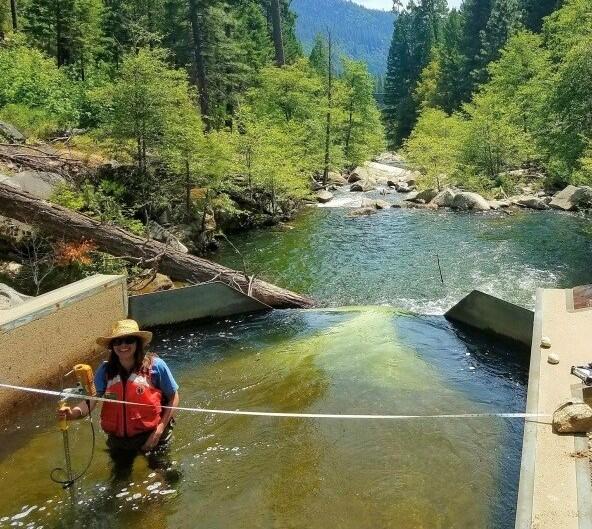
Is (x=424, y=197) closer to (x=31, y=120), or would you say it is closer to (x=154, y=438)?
(x=31, y=120)

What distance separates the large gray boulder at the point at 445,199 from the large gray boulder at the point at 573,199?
4.29 m

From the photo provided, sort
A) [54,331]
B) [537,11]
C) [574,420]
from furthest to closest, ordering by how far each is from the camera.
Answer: [537,11] → [54,331] → [574,420]

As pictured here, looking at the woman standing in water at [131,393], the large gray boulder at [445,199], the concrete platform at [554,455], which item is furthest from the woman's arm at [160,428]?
the large gray boulder at [445,199]

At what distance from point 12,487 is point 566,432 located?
16.1 ft

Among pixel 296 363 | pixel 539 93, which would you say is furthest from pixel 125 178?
pixel 539 93

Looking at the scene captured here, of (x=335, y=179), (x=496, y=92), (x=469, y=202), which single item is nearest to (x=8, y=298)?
(x=469, y=202)

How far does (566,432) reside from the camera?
13.8 feet

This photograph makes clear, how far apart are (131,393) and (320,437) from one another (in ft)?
7.20

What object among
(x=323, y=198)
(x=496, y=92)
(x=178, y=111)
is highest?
(x=496, y=92)

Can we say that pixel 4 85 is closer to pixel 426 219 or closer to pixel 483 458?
pixel 426 219

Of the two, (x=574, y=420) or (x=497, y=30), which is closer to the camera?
(x=574, y=420)

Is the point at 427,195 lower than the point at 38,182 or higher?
lower

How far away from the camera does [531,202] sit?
77.8 feet

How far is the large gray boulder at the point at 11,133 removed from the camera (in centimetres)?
1590
